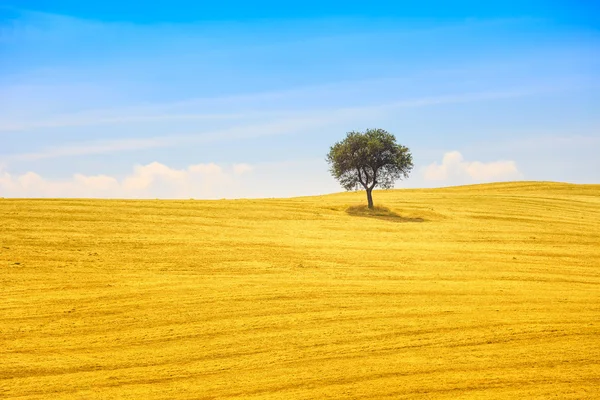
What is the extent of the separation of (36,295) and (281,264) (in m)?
9.48

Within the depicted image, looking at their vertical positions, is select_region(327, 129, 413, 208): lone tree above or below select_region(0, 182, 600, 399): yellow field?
above

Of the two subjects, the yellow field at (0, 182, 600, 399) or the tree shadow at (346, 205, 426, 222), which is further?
the tree shadow at (346, 205, 426, 222)

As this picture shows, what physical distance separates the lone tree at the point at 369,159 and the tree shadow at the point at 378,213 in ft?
2.88

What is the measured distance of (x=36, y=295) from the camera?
18.3 metres

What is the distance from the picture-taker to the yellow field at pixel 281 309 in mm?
13844

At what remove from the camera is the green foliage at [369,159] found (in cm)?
3859

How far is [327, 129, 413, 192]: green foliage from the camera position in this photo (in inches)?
1519

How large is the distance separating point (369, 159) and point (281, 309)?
73.2 feet

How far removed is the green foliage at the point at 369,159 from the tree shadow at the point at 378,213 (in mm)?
1550

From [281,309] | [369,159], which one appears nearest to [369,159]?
[369,159]

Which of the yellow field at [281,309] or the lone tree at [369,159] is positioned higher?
the lone tree at [369,159]

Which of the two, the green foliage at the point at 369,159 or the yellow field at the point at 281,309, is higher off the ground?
the green foliage at the point at 369,159

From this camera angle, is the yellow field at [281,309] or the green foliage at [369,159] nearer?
the yellow field at [281,309]

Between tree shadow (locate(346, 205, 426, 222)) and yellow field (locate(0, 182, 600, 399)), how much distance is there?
4399 millimetres
